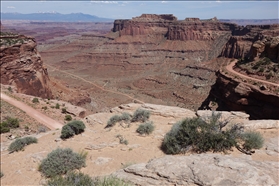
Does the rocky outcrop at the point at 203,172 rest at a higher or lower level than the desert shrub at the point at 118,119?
higher

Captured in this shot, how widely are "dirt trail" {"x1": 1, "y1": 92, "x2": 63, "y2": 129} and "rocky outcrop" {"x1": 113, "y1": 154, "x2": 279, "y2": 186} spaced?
18460 millimetres

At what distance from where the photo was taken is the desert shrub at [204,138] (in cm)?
909

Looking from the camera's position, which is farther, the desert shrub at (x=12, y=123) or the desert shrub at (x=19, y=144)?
the desert shrub at (x=12, y=123)

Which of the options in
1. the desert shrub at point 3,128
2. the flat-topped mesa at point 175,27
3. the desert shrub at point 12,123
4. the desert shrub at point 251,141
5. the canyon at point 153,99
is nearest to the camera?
the canyon at point 153,99

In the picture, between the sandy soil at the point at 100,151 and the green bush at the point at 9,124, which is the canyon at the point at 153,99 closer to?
the sandy soil at the point at 100,151

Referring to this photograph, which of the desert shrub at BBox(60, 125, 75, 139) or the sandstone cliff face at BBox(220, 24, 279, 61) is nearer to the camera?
the desert shrub at BBox(60, 125, 75, 139)

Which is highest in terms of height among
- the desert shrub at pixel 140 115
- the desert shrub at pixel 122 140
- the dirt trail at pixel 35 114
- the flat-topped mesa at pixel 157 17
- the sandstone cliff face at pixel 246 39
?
the flat-topped mesa at pixel 157 17

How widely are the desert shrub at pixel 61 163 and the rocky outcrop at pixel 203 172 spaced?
3.22 meters

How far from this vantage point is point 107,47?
376ft

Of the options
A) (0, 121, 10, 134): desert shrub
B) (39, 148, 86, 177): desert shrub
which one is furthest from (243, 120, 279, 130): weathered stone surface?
(0, 121, 10, 134): desert shrub

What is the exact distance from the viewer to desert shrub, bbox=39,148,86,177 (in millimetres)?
9414

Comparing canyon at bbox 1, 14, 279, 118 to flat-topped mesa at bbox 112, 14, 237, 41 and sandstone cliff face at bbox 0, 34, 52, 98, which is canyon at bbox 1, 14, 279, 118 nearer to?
flat-topped mesa at bbox 112, 14, 237, 41

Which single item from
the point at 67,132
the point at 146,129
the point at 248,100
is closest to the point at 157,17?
the point at 248,100

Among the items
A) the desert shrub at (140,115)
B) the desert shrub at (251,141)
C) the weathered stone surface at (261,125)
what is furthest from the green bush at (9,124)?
the desert shrub at (251,141)
